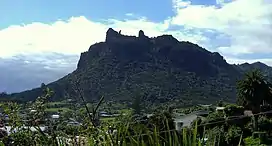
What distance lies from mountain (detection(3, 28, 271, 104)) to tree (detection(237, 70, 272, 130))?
185 ft

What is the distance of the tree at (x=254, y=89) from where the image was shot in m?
38.4

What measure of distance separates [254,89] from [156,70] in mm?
87788

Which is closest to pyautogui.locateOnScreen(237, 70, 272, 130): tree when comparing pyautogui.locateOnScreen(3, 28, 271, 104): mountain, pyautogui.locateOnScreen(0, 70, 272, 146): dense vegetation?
pyautogui.locateOnScreen(0, 70, 272, 146): dense vegetation

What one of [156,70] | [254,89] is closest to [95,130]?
[254,89]

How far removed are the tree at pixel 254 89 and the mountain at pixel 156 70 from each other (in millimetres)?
56344

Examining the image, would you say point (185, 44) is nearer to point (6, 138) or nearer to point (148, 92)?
point (148, 92)

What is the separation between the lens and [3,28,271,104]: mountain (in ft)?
347

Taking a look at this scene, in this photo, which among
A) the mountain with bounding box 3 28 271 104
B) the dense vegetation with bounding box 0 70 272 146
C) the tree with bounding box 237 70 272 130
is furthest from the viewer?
the mountain with bounding box 3 28 271 104

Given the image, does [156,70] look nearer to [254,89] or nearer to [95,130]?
[254,89]

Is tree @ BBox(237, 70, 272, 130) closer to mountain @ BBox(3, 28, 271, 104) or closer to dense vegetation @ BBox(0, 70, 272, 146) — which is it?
dense vegetation @ BBox(0, 70, 272, 146)

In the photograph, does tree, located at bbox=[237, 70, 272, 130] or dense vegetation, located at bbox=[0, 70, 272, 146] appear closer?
dense vegetation, located at bbox=[0, 70, 272, 146]

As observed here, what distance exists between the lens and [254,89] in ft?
126

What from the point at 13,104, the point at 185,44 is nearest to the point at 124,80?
the point at 185,44

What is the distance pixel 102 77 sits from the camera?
4230 inches
